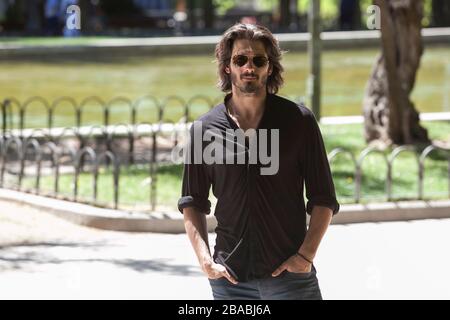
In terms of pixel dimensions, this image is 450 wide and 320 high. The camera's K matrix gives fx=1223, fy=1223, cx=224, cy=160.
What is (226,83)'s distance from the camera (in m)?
5.00

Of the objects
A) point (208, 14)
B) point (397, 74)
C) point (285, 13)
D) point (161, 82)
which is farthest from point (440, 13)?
point (397, 74)

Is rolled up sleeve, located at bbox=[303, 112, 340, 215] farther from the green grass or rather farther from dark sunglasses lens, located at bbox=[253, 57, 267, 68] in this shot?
the green grass

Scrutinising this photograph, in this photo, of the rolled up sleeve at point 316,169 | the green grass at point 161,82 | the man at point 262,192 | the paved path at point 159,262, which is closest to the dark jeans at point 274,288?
the man at point 262,192

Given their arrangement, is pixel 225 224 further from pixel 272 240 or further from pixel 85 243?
pixel 85 243

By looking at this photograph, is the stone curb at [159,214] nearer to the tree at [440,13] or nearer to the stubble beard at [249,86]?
the stubble beard at [249,86]

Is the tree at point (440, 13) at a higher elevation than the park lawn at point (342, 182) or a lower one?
higher

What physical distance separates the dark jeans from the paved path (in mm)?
3500

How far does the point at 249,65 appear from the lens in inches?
189

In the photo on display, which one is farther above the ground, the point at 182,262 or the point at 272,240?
the point at 272,240

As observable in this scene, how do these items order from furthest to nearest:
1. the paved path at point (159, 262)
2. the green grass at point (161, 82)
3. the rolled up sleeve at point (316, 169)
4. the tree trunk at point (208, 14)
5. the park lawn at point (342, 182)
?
1. the tree trunk at point (208, 14)
2. the green grass at point (161, 82)
3. the park lawn at point (342, 182)
4. the paved path at point (159, 262)
5. the rolled up sleeve at point (316, 169)

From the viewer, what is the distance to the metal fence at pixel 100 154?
37.0 ft

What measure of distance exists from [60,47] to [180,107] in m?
12.3

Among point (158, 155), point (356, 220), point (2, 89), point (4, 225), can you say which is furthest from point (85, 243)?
point (2, 89)

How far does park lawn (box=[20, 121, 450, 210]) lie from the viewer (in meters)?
11.7
